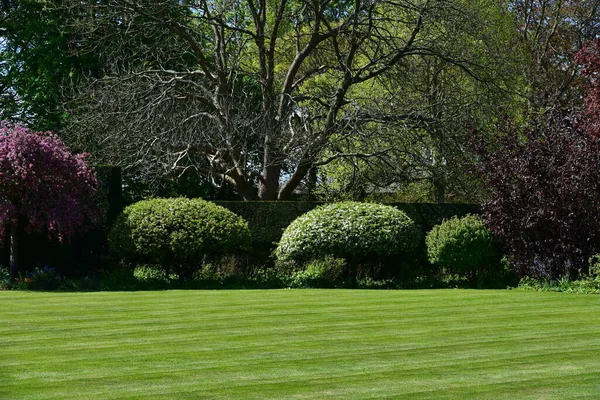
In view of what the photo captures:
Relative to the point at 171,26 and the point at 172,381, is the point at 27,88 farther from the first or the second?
the point at 172,381

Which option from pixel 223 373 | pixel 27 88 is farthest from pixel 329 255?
pixel 27 88

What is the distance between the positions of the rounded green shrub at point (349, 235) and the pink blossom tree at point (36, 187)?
4.54 metres

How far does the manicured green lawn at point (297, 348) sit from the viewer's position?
24.2 ft

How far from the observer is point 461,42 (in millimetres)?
25250

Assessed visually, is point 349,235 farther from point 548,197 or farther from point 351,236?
point 548,197

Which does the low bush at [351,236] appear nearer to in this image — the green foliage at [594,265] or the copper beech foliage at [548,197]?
the copper beech foliage at [548,197]

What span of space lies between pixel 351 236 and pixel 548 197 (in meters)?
4.19

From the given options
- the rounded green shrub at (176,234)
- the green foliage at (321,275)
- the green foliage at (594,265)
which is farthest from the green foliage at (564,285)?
the rounded green shrub at (176,234)

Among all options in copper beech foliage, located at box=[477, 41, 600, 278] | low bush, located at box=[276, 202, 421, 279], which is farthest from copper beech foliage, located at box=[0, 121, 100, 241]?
copper beech foliage, located at box=[477, 41, 600, 278]

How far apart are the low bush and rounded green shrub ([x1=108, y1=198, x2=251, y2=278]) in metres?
1.15

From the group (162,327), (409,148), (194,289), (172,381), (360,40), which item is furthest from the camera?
(409,148)

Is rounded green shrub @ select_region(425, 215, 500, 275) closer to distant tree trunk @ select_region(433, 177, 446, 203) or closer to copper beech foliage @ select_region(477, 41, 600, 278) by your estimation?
copper beech foliage @ select_region(477, 41, 600, 278)

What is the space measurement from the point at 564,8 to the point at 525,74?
25.9 ft

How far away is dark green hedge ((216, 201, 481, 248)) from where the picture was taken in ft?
69.9
